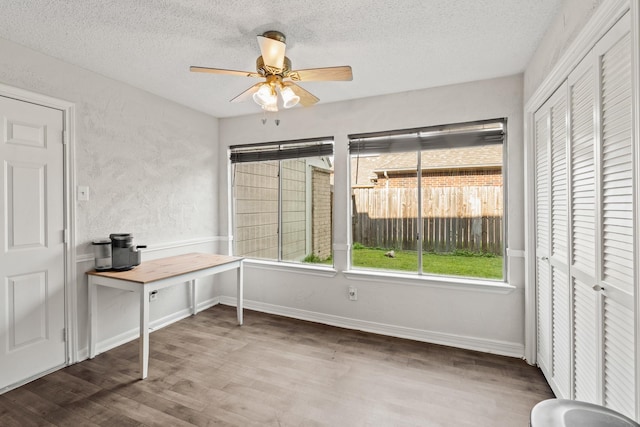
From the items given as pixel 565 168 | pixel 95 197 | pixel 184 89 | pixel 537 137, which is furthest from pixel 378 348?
pixel 184 89

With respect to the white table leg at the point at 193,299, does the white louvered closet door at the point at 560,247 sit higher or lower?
higher

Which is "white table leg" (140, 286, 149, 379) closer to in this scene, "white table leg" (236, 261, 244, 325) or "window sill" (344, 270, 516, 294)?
"white table leg" (236, 261, 244, 325)

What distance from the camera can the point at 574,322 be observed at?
1.80 m

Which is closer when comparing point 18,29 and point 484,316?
point 18,29

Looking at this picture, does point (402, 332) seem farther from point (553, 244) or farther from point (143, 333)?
point (143, 333)

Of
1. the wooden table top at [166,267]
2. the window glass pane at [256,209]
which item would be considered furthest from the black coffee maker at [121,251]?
the window glass pane at [256,209]

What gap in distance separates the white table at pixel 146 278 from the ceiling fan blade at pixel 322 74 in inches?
74.9

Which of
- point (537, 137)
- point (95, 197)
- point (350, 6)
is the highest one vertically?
point (350, 6)

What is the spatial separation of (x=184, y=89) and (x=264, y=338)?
266cm

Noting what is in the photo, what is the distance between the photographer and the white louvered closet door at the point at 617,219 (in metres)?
1.24

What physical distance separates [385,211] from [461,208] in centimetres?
77

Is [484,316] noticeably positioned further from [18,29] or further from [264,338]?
[18,29]

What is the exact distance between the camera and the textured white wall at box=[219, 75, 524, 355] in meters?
2.79

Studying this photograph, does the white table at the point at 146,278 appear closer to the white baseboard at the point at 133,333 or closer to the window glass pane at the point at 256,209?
the white baseboard at the point at 133,333
